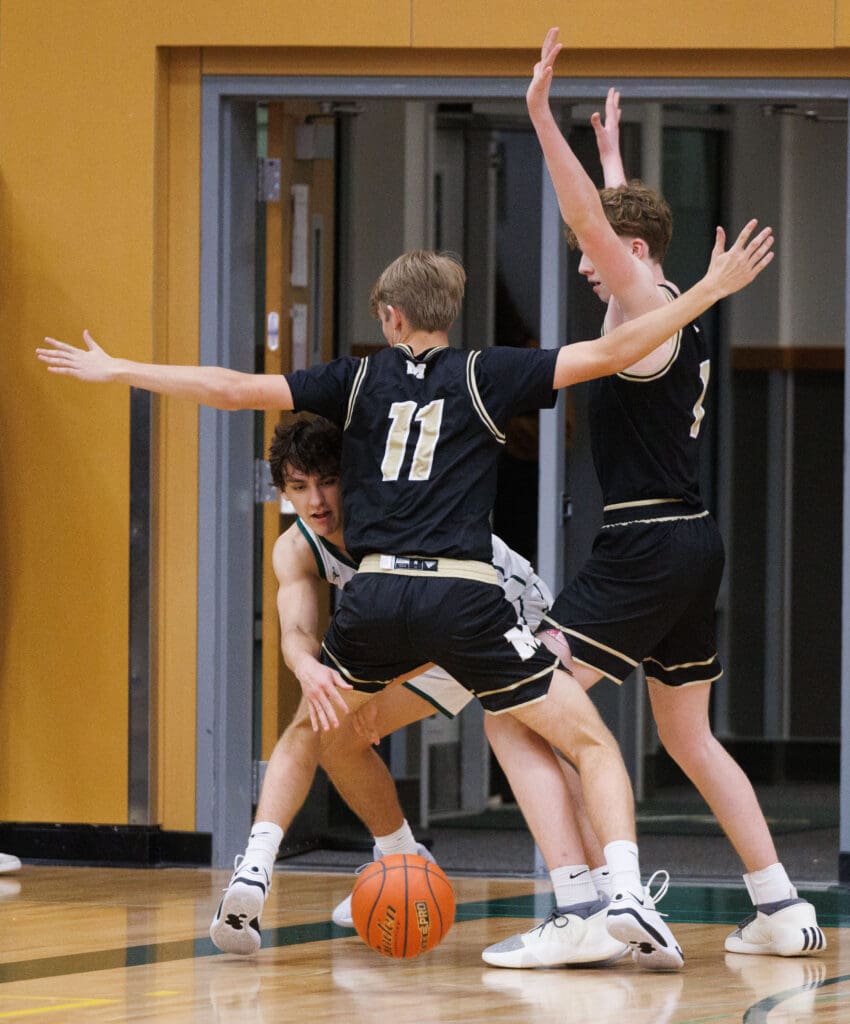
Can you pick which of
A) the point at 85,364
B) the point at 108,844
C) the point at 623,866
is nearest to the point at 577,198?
the point at 85,364

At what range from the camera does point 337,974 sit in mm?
4230

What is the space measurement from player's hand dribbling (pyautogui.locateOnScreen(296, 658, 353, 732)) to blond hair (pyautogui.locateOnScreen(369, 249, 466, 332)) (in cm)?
84

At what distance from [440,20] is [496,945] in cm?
313

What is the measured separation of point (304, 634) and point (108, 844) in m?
2.02

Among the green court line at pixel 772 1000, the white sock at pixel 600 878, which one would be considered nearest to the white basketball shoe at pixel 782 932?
the green court line at pixel 772 1000

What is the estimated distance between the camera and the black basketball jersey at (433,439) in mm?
4262

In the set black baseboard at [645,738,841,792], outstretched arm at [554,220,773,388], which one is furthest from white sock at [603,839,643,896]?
black baseboard at [645,738,841,792]

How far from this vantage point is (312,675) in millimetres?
4336

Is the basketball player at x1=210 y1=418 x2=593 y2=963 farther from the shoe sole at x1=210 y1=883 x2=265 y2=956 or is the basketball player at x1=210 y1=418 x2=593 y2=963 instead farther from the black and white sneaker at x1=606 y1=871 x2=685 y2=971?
the black and white sneaker at x1=606 y1=871 x2=685 y2=971

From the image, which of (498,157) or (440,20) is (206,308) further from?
(498,157)

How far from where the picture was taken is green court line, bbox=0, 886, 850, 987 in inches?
171

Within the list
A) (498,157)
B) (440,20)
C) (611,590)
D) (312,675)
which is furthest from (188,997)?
(498,157)

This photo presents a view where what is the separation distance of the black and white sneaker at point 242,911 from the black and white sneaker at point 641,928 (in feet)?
2.66

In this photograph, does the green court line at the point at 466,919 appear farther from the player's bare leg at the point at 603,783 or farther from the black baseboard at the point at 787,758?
the black baseboard at the point at 787,758
